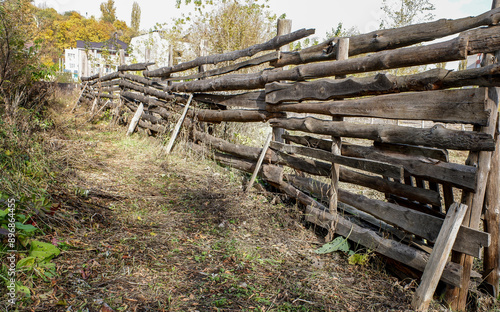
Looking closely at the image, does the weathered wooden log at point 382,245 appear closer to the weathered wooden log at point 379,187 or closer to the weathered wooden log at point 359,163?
the weathered wooden log at point 379,187

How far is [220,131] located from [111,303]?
506 cm

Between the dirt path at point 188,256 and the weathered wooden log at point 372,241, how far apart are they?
0.20 meters

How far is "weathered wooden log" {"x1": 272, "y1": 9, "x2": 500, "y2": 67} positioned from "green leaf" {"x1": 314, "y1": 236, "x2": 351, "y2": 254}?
2161 mm

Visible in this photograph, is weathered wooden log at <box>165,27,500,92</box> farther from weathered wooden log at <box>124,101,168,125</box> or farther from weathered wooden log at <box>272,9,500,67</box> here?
weathered wooden log at <box>124,101,168,125</box>

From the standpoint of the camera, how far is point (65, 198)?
3248 millimetres

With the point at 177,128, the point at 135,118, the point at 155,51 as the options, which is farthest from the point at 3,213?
the point at 155,51

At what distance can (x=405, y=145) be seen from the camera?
10.1ft

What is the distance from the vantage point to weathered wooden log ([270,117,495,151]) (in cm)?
227


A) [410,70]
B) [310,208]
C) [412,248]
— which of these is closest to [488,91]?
[412,248]

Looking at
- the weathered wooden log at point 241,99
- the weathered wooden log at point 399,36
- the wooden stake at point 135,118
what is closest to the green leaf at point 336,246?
the weathered wooden log at point 399,36

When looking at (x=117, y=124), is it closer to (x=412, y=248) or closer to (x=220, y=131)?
(x=220, y=131)

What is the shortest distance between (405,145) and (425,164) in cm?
45

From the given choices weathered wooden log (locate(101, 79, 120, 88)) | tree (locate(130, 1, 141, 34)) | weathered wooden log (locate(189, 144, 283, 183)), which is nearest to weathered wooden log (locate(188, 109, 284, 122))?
weathered wooden log (locate(189, 144, 283, 183))

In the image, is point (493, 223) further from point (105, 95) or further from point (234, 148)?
point (105, 95)
